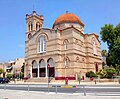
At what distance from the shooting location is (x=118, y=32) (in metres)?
48.8

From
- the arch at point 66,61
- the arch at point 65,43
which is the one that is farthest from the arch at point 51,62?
the arch at point 65,43

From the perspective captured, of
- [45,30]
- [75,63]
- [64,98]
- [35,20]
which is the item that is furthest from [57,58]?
[64,98]

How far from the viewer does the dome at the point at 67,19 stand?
199 ft

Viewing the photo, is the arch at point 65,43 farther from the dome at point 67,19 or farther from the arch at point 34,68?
the arch at point 34,68

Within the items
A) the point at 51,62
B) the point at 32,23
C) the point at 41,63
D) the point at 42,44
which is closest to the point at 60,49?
the point at 51,62

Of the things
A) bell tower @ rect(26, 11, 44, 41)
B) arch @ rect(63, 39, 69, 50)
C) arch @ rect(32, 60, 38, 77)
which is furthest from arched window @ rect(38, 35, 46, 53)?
arch @ rect(63, 39, 69, 50)

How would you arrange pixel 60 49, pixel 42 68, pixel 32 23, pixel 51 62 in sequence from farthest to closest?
pixel 32 23 < pixel 42 68 < pixel 51 62 < pixel 60 49

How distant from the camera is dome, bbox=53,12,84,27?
60756 mm

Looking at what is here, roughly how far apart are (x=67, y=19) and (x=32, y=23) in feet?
36.9

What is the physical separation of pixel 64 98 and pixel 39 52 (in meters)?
43.6

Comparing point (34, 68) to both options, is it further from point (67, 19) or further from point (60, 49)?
point (67, 19)

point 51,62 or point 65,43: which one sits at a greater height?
point 65,43

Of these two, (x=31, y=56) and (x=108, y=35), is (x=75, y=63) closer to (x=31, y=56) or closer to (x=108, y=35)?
(x=108, y=35)

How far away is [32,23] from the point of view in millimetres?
63625
